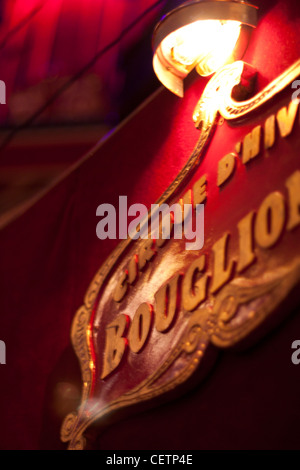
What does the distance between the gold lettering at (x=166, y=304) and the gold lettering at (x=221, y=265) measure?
0.17 metres

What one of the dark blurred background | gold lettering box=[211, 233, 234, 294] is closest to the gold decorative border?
gold lettering box=[211, 233, 234, 294]

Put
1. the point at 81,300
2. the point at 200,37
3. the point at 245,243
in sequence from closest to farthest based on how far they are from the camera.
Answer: the point at 245,243 → the point at 200,37 → the point at 81,300

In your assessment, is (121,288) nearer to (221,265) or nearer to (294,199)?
(221,265)

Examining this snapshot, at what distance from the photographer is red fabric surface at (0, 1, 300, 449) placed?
4.00ft

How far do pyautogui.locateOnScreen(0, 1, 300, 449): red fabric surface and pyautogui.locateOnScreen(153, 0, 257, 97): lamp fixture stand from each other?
75mm

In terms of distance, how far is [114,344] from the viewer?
1.71 m

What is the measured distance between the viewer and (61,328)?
82.4 inches

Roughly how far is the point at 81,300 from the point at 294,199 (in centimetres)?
111

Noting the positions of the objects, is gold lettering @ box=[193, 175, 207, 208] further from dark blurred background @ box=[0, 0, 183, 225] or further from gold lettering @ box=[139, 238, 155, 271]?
dark blurred background @ box=[0, 0, 183, 225]

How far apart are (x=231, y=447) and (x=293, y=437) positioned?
0.60 feet

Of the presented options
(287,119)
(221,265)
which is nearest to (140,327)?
(221,265)

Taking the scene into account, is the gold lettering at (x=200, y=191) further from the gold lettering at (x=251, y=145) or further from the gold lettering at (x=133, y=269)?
the gold lettering at (x=133, y=269)
